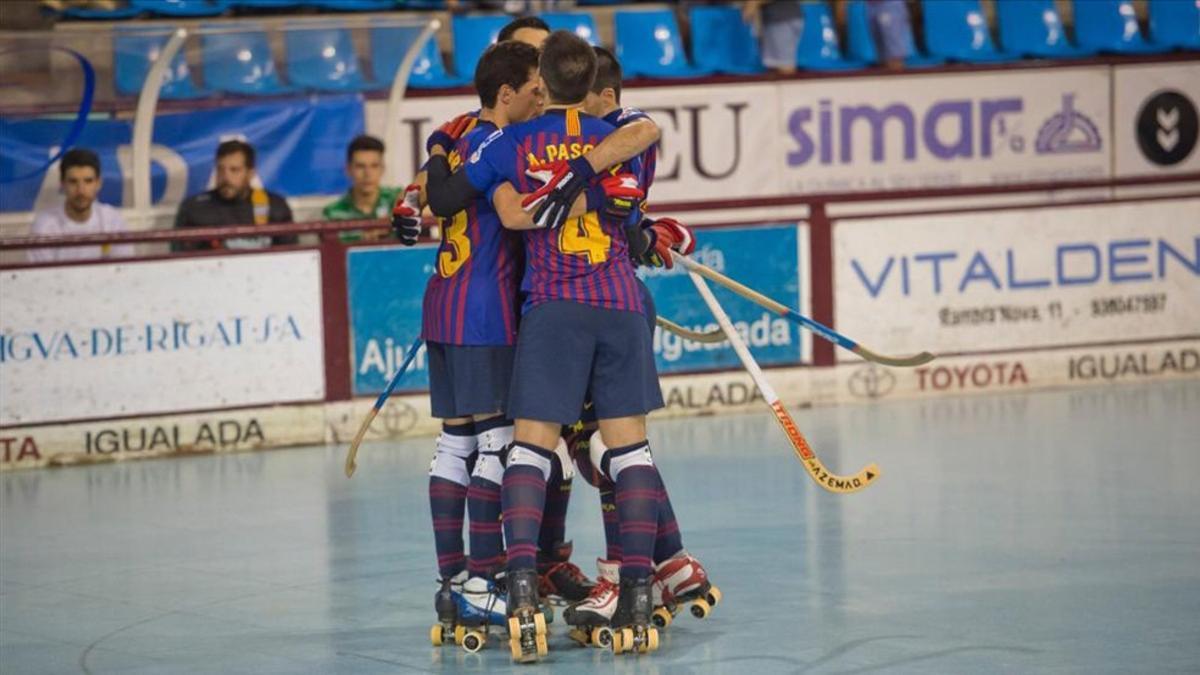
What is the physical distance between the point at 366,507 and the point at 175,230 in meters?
2.72

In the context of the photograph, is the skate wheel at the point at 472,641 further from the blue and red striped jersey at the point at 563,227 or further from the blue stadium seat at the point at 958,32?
the blue stadium seat at the point at 958,32

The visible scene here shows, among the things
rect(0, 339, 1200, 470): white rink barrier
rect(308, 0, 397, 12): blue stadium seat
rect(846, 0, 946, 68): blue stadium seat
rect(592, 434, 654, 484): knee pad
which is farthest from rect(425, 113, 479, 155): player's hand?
rect(846, 0, 946, 68): blue stadium seat

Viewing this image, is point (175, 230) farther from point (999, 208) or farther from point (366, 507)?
point (999, 208)

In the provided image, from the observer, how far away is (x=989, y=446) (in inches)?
405

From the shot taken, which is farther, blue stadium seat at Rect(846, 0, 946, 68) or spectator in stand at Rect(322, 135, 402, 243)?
blue stadium seat at Rect(846, 0, 946, 68)

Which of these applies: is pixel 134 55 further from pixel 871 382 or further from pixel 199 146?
pixel 871 382

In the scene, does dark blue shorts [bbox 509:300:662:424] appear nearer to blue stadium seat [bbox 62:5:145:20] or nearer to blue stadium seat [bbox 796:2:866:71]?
blue stadium seat [bbox 62:5:145:20]

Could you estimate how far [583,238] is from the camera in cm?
614

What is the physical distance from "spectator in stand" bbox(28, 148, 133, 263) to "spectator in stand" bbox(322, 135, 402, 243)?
4.21 feet

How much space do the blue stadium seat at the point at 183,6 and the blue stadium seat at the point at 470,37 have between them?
1822 mm

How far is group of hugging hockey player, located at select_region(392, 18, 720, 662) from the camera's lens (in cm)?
605

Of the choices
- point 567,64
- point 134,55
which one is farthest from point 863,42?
point 567,64

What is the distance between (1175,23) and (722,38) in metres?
4.10

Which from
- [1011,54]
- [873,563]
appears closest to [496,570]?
[873,563]
